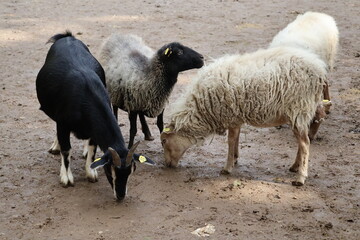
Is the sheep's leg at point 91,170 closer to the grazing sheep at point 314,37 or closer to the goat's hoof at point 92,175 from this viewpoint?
the goat's hoof at point 92,175

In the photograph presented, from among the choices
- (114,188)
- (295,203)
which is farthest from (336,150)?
(114,188)

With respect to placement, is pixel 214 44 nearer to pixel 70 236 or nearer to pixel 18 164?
pixel 18 164

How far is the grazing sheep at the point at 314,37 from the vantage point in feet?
25.3

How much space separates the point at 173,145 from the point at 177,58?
4.18ft

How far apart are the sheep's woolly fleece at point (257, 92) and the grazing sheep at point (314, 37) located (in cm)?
160

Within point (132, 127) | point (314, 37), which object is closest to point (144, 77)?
point (132, 127)

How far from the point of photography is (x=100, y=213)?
5.36 meters

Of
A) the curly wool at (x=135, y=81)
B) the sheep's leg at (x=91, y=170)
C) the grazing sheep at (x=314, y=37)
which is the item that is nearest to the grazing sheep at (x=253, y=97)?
the curly wool at (x=135, y=81)

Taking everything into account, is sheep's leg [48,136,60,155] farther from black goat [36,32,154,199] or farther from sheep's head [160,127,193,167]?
sheep's head [160,127,193,167]

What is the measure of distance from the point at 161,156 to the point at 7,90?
3.43 metres

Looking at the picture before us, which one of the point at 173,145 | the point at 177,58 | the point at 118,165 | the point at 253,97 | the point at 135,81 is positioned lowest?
the point at 173,145

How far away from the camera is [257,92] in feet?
19.4

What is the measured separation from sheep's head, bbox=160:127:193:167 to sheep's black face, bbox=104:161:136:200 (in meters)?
1.09

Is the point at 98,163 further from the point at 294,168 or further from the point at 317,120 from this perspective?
the point at 317,120
